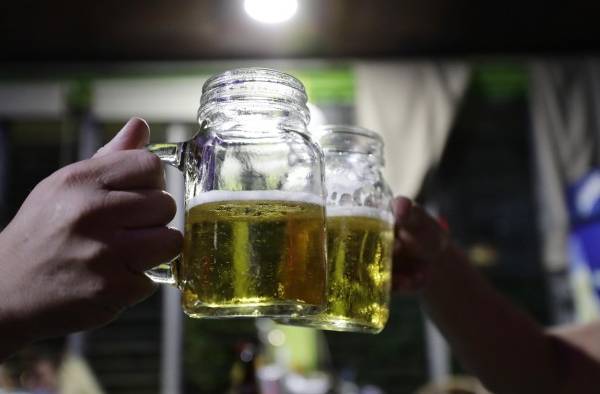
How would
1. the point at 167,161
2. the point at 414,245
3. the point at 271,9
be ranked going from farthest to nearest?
1. the point at 271,9
2. the point at 414,245
3. the point at 167,161

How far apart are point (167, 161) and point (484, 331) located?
0.65 metres

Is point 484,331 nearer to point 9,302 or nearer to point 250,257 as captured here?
point 250,257

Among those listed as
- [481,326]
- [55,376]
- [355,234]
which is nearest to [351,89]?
[55,376]

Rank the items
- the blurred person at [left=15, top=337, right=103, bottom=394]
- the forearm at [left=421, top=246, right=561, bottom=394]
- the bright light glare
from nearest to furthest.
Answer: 1. the forearm at [left=421, top=246, right=561, bottom=394]
2. the bright light glare
3. the blurred person at [left=15, top=337, right=103, bottom=394]

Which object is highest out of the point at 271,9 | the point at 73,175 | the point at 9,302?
the point at 271,9

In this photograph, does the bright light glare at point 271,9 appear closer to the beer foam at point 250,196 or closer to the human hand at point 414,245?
the human hand at point 414,245

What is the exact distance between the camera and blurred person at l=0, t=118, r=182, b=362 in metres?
0.54

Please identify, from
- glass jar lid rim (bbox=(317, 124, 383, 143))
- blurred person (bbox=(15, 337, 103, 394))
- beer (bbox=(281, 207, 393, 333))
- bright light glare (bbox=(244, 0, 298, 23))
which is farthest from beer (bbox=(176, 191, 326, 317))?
blurred person (bbox=(15, 337, 103, 394))

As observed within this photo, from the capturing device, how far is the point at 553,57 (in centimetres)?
354

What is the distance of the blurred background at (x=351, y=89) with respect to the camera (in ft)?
10.1

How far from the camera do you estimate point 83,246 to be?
1.77ft

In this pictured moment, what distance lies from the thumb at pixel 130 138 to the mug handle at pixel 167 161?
1cm

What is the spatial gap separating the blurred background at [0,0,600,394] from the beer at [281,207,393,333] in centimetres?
232

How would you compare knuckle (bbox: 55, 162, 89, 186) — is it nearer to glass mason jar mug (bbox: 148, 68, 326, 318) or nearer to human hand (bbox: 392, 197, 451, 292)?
glass mason jar mug (bbox: 148, 68, 326, 318)
